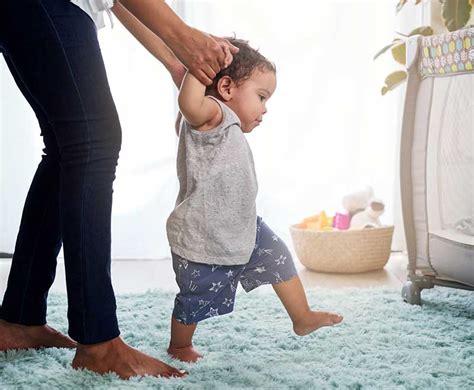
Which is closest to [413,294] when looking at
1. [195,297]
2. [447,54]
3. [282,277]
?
[282,277]

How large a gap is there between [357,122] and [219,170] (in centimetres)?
163

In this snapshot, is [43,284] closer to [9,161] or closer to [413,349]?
[413,349]

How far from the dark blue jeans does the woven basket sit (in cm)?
134

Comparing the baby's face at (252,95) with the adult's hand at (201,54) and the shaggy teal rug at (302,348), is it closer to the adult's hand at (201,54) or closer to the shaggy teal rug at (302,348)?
the adult's hand at (201,54)

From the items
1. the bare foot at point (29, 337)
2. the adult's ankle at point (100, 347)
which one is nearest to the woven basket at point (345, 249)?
the bare foot at point (29, 337)

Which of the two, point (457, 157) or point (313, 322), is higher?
point (457, 157)

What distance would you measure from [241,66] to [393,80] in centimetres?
136

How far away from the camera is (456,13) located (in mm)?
2457

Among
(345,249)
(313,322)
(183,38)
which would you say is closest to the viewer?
(183,38)

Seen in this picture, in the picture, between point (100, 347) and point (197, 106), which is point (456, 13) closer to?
point (197, 106)

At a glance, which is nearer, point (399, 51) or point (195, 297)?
point (195, 297)

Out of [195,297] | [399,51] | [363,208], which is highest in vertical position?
[399,51]

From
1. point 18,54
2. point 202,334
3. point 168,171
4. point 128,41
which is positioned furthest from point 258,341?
point 128,41

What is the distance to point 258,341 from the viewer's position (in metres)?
1.66
